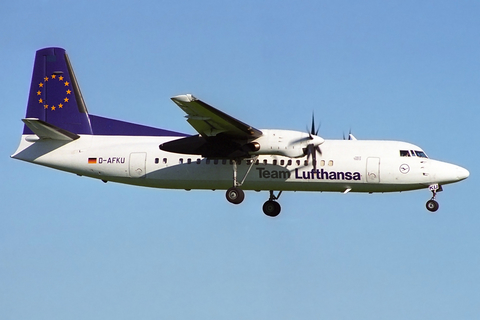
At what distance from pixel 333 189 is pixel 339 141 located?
63.5 inches

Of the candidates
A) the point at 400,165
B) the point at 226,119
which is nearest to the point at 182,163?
the point at 226,119

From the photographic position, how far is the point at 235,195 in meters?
23.0

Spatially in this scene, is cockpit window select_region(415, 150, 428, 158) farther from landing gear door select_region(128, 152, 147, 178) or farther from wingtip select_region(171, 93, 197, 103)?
landing gear door select_region(128, 152, 147, 178)

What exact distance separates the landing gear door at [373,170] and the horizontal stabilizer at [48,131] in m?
9.72

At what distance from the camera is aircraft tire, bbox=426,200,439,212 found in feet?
74.8

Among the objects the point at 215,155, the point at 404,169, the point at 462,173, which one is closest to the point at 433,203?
the point at 462,173

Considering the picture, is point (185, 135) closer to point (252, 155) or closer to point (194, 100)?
point (252, 155)

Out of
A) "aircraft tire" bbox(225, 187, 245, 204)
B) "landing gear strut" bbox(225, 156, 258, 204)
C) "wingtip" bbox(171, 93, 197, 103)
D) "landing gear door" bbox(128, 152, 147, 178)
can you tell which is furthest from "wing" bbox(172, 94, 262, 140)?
"landing gear door" bbox(128, 152, 147, 178)

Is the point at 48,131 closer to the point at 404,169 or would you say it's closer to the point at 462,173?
the point at 404,169

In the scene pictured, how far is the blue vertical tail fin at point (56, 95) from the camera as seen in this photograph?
25.4m

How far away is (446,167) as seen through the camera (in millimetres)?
22766

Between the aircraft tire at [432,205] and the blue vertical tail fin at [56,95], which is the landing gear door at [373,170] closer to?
the aircraft tire at [432,205]

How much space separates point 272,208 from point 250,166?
7.79ft

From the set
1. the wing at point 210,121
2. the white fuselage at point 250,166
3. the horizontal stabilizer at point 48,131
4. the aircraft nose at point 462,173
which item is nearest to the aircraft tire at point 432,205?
the white fuselage at point 250,166
